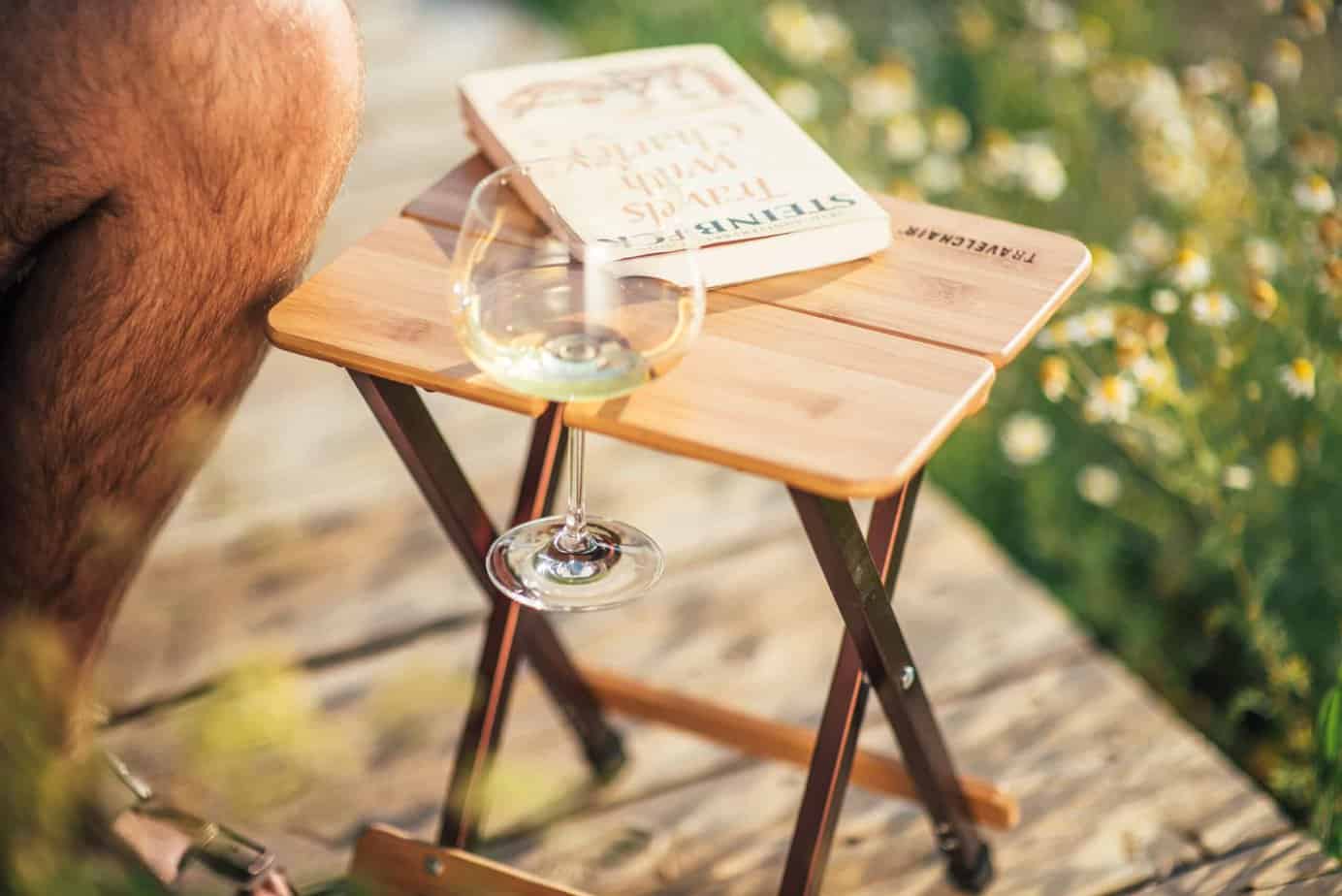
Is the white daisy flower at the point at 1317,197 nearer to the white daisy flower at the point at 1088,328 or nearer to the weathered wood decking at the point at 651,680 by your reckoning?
the white daisy flower at the point at 1088,328

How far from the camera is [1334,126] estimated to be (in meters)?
2.12

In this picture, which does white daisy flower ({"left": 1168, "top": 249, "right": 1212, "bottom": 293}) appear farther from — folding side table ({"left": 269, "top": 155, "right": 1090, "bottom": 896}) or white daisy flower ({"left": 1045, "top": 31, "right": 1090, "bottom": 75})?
white daisy flower ({"left": 1045, "top": 31, "right": 1090, "bottom": 75})

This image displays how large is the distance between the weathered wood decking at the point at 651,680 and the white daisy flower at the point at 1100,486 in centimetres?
21

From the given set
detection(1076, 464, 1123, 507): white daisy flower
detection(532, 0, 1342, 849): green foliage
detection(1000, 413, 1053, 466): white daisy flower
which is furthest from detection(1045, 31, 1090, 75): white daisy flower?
detection(1076, 464, 1123, 507): white daisy flower

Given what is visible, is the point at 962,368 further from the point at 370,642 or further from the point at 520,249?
the point at 370,642

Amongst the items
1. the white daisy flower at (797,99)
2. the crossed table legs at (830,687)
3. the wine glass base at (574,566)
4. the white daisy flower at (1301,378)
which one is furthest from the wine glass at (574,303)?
the white daisy flower at (797,99)

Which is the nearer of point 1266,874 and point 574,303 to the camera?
point 574,303

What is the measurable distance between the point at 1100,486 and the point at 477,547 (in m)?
1.19

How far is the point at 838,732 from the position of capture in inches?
53.3

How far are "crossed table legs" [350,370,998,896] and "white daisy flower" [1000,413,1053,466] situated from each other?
674 mm

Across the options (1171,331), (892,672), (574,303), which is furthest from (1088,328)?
(574,303)

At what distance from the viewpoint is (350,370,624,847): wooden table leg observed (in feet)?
4.27

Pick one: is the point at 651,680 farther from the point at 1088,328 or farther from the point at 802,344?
the point at 802,344

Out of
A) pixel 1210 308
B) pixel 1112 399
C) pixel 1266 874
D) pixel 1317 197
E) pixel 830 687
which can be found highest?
pixel 1317 197
